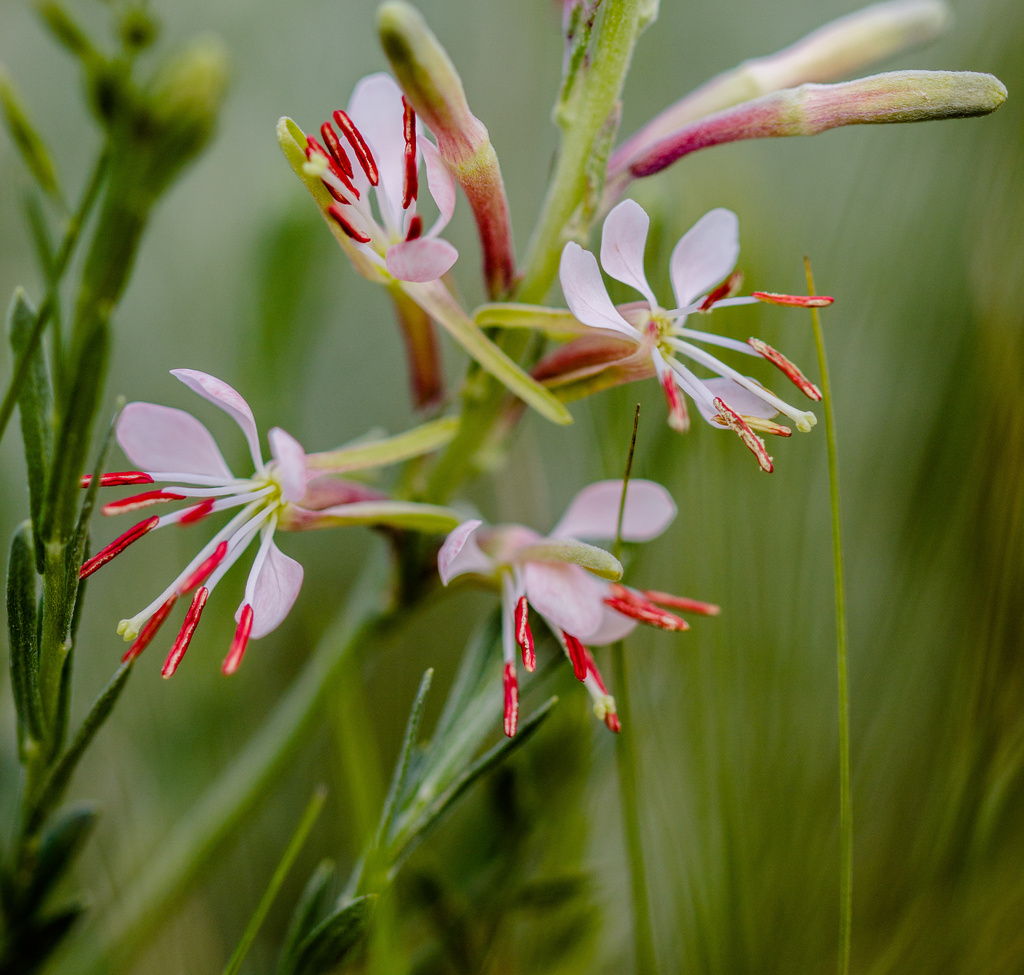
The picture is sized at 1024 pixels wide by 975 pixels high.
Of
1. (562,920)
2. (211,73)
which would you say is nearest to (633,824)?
(562,920)

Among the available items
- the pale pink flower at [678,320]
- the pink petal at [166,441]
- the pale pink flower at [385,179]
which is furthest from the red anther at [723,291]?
the pink petal at [166,441]

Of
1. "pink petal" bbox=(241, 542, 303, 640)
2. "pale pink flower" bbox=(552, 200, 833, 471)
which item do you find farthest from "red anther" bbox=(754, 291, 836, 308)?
"pink petal" bbox=(241, 542, 303, 640)

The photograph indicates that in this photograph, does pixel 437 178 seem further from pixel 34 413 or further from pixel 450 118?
pixel 34 413

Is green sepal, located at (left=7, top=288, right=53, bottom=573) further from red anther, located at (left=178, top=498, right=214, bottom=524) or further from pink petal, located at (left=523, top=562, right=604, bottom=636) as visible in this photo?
pink petal, located at (left=523, top=562, right=604, bottom=636)

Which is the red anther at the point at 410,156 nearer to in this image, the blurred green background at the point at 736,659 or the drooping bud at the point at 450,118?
the drooping bud at the point at 450,118

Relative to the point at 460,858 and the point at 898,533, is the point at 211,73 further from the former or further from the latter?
the point at 898,533
